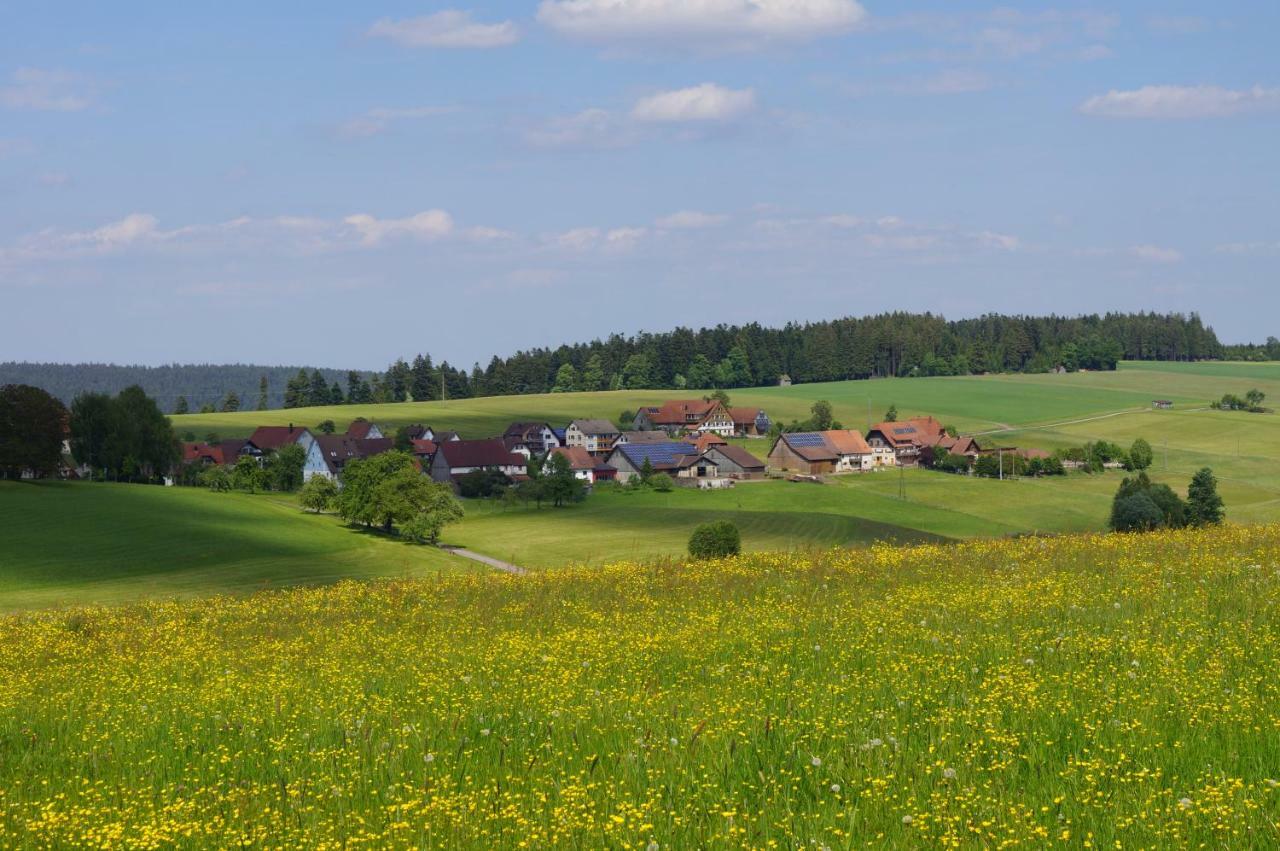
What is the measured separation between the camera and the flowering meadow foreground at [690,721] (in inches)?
348

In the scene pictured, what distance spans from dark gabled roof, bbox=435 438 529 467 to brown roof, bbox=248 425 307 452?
1167 inches

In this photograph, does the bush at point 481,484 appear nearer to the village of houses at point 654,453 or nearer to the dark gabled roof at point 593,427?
the village of houses at point 654,453

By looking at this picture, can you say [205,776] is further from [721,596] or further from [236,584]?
[236,584]

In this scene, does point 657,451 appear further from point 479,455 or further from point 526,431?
point 526,431

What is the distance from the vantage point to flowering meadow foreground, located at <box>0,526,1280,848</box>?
29.0 ft

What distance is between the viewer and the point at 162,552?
221 feet

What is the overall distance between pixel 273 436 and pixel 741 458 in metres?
66.4

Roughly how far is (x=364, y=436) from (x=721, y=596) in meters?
140

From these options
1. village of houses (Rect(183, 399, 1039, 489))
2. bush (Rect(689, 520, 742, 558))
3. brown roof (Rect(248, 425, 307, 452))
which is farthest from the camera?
brown roof (Rect(248, 425, 307, 452))

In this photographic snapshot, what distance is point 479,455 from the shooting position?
12875cm

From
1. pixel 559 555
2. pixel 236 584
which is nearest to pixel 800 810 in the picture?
pixel 236 584

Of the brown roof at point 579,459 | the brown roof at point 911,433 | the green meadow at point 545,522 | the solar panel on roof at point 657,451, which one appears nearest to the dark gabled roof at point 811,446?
the brown roof at point 911,433

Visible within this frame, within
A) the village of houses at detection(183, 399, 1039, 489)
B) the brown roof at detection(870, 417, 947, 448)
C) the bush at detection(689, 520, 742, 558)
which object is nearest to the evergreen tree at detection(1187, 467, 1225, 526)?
the village of houses at detection(183, 399, 1039, 489)

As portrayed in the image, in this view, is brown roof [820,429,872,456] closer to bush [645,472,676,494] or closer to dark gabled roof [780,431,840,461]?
dark gabled roof [780,431,840,461]
